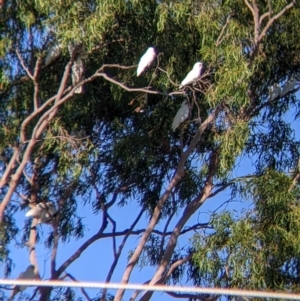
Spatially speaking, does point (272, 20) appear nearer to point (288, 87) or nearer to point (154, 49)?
point (288, 87)

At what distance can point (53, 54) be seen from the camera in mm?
6375

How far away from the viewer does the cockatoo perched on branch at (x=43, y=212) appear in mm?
6703

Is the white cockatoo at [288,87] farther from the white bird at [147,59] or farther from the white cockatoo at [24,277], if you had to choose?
the white cockatoo at [24,277]

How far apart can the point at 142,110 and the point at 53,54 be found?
994mm

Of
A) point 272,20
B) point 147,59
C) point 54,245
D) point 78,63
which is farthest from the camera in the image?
point 54,245

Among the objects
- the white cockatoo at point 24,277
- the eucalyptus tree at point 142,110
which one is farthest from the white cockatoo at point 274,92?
the white cockatoo at point 24,277

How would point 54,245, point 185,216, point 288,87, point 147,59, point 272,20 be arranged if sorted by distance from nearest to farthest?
1. point 147,59
2. point 272,20
3. point 54,245
4. point 185,216
5. point 288,87

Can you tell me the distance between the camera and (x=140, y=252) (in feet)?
22.6

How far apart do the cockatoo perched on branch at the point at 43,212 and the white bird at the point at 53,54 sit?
1147 mm

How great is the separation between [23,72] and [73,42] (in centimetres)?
77

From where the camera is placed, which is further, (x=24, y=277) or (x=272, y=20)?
(x=272, y=20)

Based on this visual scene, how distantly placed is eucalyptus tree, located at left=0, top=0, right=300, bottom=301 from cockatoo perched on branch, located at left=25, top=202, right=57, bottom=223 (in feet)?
0.38

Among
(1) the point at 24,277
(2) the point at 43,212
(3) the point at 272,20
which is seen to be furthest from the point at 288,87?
(1) the point at 24,277

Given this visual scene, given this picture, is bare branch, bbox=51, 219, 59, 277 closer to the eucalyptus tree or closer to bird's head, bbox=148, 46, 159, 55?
the eucalyptus tree
